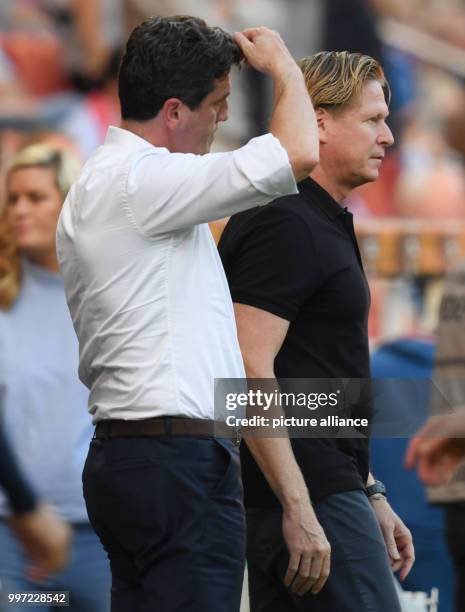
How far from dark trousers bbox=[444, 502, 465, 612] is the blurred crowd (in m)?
0.07

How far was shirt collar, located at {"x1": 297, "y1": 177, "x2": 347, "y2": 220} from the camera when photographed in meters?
3.17

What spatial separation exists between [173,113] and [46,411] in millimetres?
1489

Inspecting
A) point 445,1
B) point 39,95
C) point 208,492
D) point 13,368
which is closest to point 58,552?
point 13,368

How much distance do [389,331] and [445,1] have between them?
3.02 meters

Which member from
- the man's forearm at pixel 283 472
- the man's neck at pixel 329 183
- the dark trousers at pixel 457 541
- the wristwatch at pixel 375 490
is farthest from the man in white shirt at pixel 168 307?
the dark trousers at pixel 457 541

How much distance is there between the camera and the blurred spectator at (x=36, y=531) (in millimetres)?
3854

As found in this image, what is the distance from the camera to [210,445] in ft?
8.71

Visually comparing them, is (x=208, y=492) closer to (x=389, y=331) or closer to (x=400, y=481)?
(x=400, y=481)

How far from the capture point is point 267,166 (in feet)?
8.38

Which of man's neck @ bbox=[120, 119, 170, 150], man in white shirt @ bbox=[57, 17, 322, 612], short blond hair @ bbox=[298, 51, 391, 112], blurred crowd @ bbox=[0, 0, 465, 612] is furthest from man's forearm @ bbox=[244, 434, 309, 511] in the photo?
blurred crowd @ bbox=[0, 0, 465, 612]

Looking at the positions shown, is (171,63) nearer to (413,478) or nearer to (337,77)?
(337,77)

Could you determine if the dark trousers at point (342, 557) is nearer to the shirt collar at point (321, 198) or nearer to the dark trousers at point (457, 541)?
the shirt collar at point (321, 198)

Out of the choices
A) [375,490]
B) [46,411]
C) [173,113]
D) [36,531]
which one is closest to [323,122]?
[173,113]

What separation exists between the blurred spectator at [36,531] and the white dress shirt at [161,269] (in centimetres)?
117
